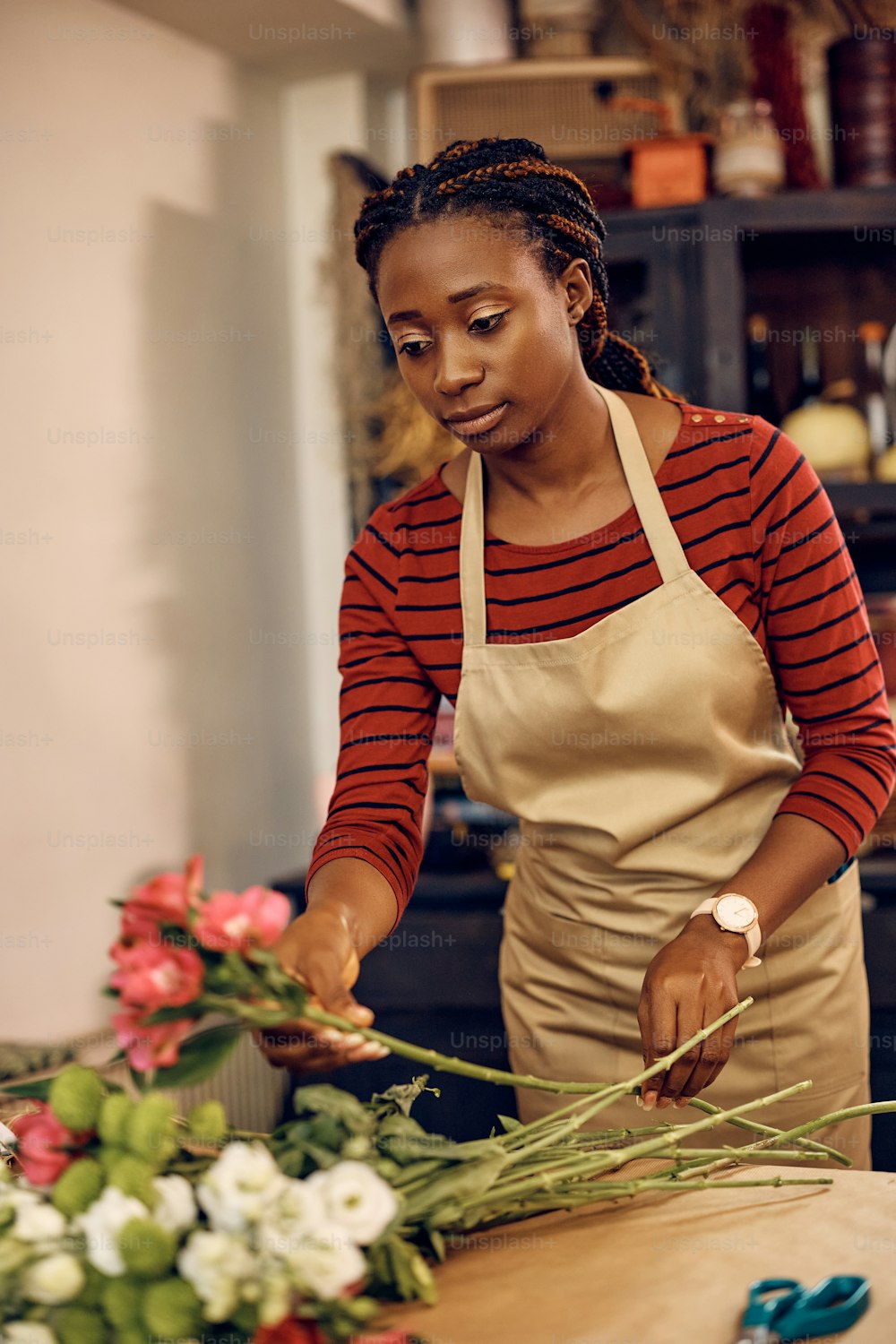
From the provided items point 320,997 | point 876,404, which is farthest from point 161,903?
point 876,404

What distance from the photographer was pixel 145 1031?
0.69 m

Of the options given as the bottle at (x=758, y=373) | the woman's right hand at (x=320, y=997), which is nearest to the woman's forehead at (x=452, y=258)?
the woman's right hand at (x=320, y=997)

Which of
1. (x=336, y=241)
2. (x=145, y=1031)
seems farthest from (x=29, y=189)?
(x=145, y=1031)

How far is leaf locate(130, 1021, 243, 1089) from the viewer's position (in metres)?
0.69

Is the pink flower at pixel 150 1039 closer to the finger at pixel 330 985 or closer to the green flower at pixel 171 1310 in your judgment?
the green flower at pixel 171 1310

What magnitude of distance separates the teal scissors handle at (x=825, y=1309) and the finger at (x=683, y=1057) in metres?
→ 0.24

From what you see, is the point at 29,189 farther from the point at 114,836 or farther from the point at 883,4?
the point at 883,4

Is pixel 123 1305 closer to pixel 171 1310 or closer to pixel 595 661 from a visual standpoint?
pixel 171 1310

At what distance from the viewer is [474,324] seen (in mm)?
1133

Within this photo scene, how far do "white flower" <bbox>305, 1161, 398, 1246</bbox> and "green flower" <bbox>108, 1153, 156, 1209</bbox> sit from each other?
0.08m

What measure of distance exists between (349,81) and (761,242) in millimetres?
952

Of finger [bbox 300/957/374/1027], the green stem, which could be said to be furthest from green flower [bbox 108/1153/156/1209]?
finger [bbox 300/957/374/1027]

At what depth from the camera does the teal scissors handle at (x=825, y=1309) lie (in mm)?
764

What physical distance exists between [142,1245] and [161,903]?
166mm
